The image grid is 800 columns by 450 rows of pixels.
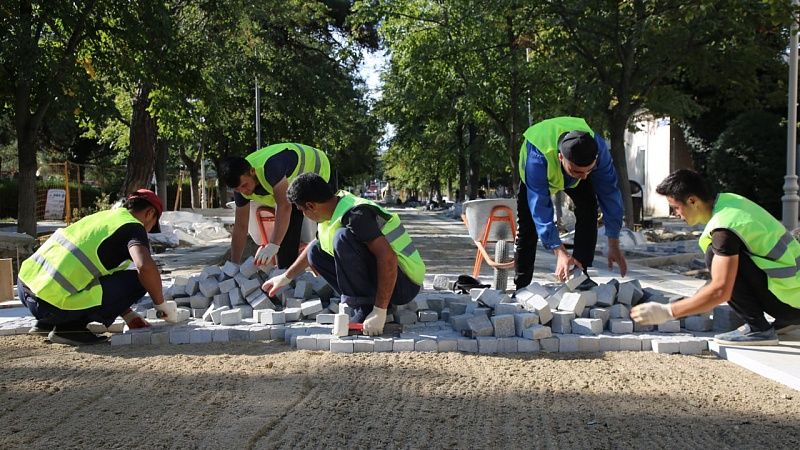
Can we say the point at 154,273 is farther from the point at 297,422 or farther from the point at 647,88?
the point at 647,88

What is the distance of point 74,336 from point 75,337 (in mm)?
12

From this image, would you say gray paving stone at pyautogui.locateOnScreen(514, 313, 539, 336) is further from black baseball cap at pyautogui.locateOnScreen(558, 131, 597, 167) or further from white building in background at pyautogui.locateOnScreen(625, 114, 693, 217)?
white building in background at pyautogui.locateOnScreen(625, 114, 693, 217)

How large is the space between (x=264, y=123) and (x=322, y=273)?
22267 mm

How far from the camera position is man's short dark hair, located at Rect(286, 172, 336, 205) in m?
4.52

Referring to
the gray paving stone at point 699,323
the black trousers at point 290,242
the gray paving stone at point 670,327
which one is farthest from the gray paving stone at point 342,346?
the gray paving stone at point 699,323

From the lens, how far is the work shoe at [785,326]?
14.8ft

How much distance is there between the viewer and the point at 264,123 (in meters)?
26.6

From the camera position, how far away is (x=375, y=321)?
15.5 feet

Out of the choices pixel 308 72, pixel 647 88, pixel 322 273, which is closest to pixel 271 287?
pixel 322 273

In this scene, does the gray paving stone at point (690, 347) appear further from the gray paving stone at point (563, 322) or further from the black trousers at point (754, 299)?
the gray paving stone at point (563, 322)

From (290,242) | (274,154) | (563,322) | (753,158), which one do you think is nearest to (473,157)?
(753,158)

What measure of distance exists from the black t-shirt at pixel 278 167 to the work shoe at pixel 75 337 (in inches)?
77.3

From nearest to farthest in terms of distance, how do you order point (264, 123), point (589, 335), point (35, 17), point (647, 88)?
1. point (589, 335)
2. point (35, 17)
3. point (647, 88)
4. point (264, 123)

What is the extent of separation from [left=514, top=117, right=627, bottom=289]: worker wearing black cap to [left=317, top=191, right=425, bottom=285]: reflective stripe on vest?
111 centimetres
